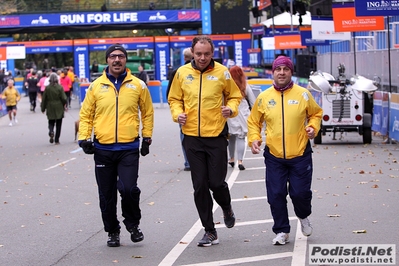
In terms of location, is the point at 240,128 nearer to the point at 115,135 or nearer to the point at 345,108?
the point at 345,108

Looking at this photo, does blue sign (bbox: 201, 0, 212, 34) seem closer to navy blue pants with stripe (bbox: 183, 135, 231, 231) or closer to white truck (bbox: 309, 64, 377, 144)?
white truck (bbox: 309, 64, 377, 144)

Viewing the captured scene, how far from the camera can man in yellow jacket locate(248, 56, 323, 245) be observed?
27.0ft

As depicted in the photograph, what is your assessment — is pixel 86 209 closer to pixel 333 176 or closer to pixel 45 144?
pixel 333 176

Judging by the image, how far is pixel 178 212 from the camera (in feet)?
35.6

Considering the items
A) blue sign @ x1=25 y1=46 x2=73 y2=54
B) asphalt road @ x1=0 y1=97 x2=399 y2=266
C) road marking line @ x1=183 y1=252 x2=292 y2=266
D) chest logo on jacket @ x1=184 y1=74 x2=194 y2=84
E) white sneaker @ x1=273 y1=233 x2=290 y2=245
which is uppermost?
blue sign @ x1=25 y1=46 x2=73 y2=54

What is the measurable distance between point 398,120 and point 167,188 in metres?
7.88

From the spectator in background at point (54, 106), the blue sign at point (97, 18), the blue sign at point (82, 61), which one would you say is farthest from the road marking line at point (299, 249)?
the blue sign at point (97, 18)

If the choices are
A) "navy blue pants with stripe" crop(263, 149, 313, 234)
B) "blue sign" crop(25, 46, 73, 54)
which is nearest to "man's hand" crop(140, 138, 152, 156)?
"navy blue pants with stripe" crop(263, 149, 313, 234)

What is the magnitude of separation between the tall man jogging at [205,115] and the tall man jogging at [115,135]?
439 mm

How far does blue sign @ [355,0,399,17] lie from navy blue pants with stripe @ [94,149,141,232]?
8738 mm

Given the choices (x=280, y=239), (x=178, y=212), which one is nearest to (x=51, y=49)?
(x=178, y=212)

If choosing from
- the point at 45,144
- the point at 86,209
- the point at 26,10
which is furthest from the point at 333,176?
the point at 26,10

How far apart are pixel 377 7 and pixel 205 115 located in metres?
8.66

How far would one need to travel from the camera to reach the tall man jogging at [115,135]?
333 inches
